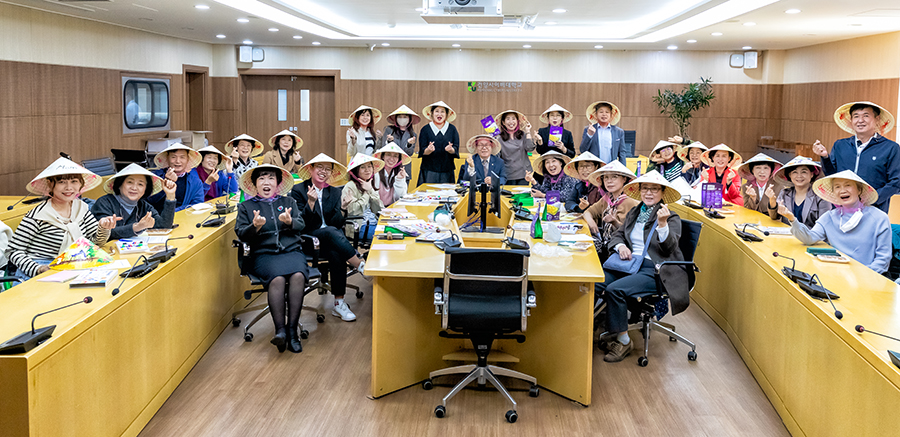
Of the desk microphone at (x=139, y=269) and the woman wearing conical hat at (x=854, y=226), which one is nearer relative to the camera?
the desk microphone at (x=139, y=269)

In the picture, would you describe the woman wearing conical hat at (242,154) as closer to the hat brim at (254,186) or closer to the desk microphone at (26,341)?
the hat brim at (254,186)

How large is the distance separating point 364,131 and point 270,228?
3326 mm

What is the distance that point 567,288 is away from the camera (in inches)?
164

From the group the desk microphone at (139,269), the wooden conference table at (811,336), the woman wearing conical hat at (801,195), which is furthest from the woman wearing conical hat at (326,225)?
the woman wearing conical hat at (801,195)

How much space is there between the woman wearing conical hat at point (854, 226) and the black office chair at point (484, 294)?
2200mm

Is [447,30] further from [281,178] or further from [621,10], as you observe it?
[281,178]

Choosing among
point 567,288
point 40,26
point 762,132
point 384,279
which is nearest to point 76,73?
point 40,26

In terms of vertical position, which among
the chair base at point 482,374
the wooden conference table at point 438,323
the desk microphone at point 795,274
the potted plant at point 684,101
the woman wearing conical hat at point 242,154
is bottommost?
the chair base at point 482,374

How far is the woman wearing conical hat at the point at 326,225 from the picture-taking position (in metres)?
5.74

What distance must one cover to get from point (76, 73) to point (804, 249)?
28.4 ft

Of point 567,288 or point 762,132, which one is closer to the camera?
point 567,288

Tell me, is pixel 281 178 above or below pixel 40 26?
below

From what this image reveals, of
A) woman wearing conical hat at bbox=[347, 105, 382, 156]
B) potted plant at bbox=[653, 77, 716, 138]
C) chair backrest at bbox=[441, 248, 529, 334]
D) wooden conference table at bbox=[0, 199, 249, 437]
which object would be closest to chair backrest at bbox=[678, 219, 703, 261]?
chair backrest at bbox=[441, 248, 529, 334]

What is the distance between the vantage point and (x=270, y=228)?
201 inches
